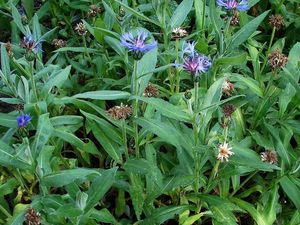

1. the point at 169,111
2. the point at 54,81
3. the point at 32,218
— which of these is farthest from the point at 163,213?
the point at 54,81

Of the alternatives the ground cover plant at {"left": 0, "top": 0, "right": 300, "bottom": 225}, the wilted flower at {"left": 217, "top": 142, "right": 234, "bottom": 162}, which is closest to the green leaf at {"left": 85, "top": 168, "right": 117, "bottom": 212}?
the ground cover plant at {"left": 0, "top": 0, "right": 300, "bottom": 225}

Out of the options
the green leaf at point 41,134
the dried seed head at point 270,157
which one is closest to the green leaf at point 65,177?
the green leaf at point 41,134

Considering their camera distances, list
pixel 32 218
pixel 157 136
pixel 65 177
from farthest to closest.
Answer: pixel 157 136 < pixel 65 177 < pixel 32 218

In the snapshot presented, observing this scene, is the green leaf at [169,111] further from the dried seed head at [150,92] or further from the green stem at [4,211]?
the green stem at [4,211]

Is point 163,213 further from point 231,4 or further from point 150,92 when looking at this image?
point 231,4

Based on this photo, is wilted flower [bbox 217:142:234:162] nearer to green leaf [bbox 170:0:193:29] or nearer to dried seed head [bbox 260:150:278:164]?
dried seed head [bbox 260:150:278:164]

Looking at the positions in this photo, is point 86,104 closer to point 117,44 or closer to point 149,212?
point 117,44

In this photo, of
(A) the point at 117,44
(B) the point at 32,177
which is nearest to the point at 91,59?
(A) the point at 117,44
